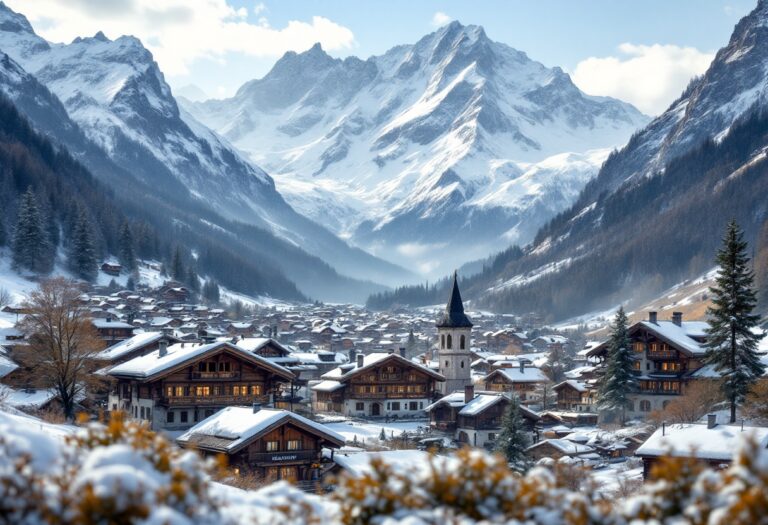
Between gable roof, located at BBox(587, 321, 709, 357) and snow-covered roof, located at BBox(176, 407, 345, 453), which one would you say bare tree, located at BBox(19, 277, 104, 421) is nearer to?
snow-covered roof, located at BBox(176, 407, 345, 453)

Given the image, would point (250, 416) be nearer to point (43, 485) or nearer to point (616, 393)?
point (43, 485)

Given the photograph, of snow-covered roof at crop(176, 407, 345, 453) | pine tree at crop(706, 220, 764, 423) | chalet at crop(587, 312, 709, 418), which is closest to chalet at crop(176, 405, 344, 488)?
snow-covered roof at crop(176, 407, 345, 453)

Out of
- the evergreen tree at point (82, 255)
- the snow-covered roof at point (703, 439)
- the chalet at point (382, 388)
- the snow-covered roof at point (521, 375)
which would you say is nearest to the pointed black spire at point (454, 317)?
the chalet at point (382, 388)

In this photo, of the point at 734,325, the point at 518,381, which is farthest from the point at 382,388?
the point at 734,325

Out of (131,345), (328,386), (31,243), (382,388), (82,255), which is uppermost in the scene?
(82,255)

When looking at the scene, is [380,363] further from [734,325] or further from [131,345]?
[734,325]
